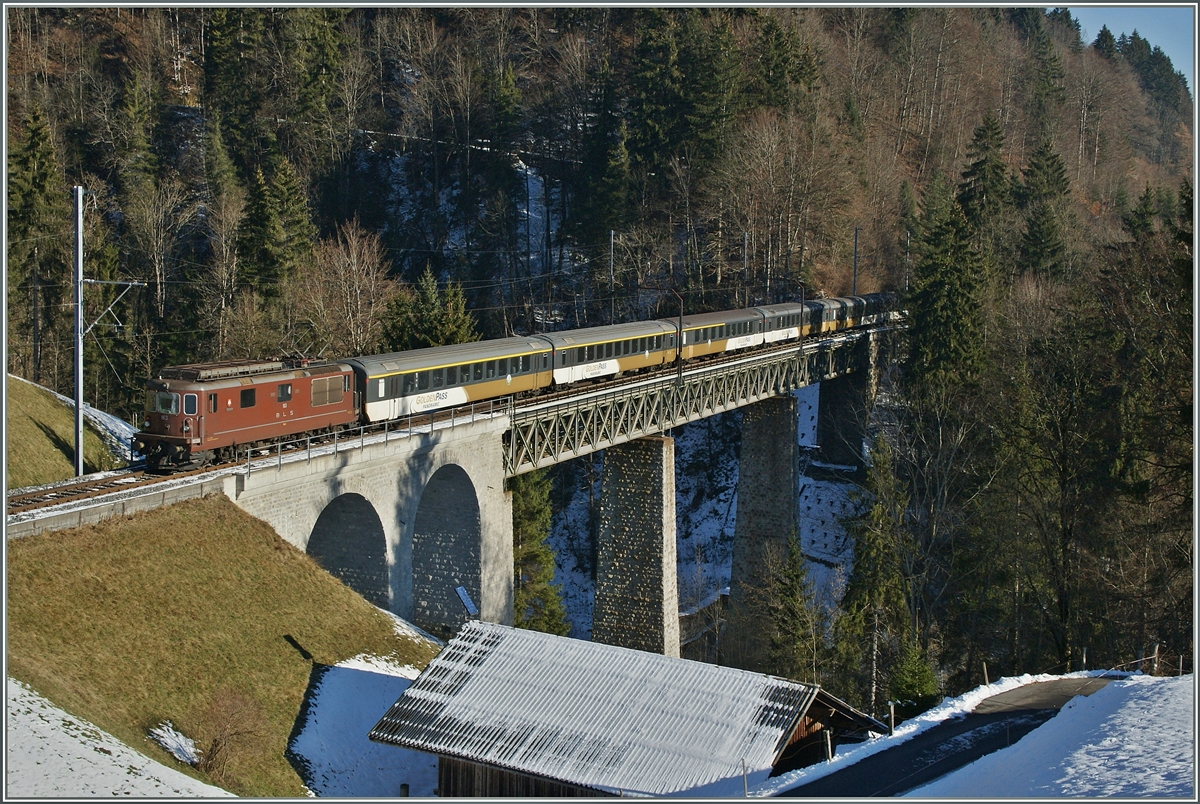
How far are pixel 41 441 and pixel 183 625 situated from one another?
1702cm

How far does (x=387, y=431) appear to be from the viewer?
27.8 meters

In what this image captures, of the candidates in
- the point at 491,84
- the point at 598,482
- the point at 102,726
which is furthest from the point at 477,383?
the point at 491,84

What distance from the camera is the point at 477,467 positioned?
30219mm

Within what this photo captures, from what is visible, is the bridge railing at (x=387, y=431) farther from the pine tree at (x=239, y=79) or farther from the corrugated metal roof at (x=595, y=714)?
the pine tree at (x=239, y=79)

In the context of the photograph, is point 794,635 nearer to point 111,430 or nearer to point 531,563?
point 531,563

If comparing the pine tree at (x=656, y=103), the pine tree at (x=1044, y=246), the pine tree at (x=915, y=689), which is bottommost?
the pine tree at (x=915, y=689)

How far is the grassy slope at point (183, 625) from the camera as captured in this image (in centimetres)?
1767

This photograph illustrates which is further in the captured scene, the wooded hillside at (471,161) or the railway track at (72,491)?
the wooded hillside at (471,161)

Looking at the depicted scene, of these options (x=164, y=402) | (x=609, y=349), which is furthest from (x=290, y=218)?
(x=164, y=402)

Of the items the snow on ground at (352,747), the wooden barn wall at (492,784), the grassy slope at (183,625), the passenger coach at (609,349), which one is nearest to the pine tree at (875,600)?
the passenger coach at (609,349)

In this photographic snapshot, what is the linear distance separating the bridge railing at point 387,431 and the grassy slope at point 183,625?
2.38 meters

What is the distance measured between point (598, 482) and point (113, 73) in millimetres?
52693

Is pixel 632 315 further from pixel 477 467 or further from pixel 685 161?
pixel 477 467

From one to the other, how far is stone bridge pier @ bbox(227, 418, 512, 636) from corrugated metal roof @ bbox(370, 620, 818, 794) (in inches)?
247
